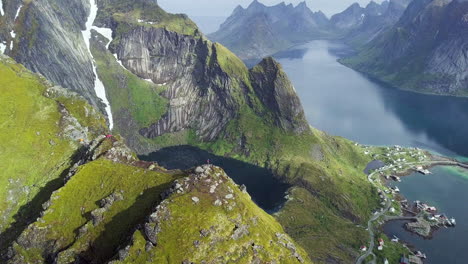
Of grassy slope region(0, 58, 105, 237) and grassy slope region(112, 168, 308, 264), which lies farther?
grassy slope region(0, 58, 105, 237)

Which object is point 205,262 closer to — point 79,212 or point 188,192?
point 188,192

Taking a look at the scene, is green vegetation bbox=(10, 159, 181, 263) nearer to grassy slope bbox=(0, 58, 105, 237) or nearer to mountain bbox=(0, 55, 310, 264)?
mountain bbox=(0, 55, 310, 264)

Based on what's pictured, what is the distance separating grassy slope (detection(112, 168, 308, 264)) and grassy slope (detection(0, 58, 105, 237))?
69006 millimetres

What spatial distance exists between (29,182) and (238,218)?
97380mm

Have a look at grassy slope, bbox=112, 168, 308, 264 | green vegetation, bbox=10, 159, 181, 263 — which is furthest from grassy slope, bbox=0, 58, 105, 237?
grassy slope, bbox=112, 168, 308, 264

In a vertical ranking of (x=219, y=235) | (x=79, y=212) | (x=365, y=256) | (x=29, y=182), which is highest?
(x=219, y=235)

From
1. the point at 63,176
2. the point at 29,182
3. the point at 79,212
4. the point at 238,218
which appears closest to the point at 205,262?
the point at 238,218

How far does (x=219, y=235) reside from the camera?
364ft

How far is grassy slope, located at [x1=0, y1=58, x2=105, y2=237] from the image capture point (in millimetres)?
156125

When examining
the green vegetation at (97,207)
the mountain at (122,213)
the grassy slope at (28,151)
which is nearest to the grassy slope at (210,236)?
the mountain at (122,213)

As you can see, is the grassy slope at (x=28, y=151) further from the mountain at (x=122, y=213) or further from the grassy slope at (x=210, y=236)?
the grassy slope at (x=210, y=236)

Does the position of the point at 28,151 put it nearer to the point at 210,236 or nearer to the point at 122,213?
the point at 122,213

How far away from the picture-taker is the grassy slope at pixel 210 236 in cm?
10469

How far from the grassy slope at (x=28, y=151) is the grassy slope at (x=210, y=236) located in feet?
226
